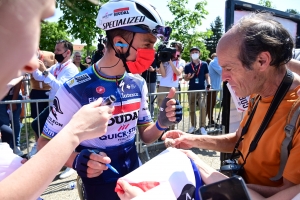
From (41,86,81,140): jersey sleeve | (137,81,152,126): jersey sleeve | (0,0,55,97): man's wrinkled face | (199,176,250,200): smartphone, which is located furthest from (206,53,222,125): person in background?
(0,0,55,97): man's wrinkled face

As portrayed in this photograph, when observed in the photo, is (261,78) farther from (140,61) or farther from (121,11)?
(121,11)

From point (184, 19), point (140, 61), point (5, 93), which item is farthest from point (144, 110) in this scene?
point (184, 19)

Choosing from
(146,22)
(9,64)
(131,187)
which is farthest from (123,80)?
(9,64)

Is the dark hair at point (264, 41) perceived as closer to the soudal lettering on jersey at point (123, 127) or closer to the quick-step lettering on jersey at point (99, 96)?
the quick-step lettering on jersey at point (99, 96)

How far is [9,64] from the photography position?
21.9 inches

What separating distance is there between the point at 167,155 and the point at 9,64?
113 cm

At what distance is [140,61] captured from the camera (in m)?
2.17

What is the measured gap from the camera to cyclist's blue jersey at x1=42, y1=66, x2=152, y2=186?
1.94m

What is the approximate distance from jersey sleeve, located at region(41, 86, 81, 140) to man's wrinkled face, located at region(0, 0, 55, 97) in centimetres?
135

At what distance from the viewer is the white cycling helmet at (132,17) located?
206 cm

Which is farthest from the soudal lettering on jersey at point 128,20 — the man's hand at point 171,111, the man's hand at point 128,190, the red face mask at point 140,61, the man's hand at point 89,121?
the man's hand at point 128,190

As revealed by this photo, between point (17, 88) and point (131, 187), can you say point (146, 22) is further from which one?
point (17, 88)

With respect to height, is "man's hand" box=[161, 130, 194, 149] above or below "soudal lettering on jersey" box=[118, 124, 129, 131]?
below

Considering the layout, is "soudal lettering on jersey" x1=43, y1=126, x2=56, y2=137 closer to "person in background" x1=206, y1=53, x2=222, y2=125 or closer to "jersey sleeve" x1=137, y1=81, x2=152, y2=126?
"jersey sleeve" x1=137, y1=81, x2=152, y2=126
